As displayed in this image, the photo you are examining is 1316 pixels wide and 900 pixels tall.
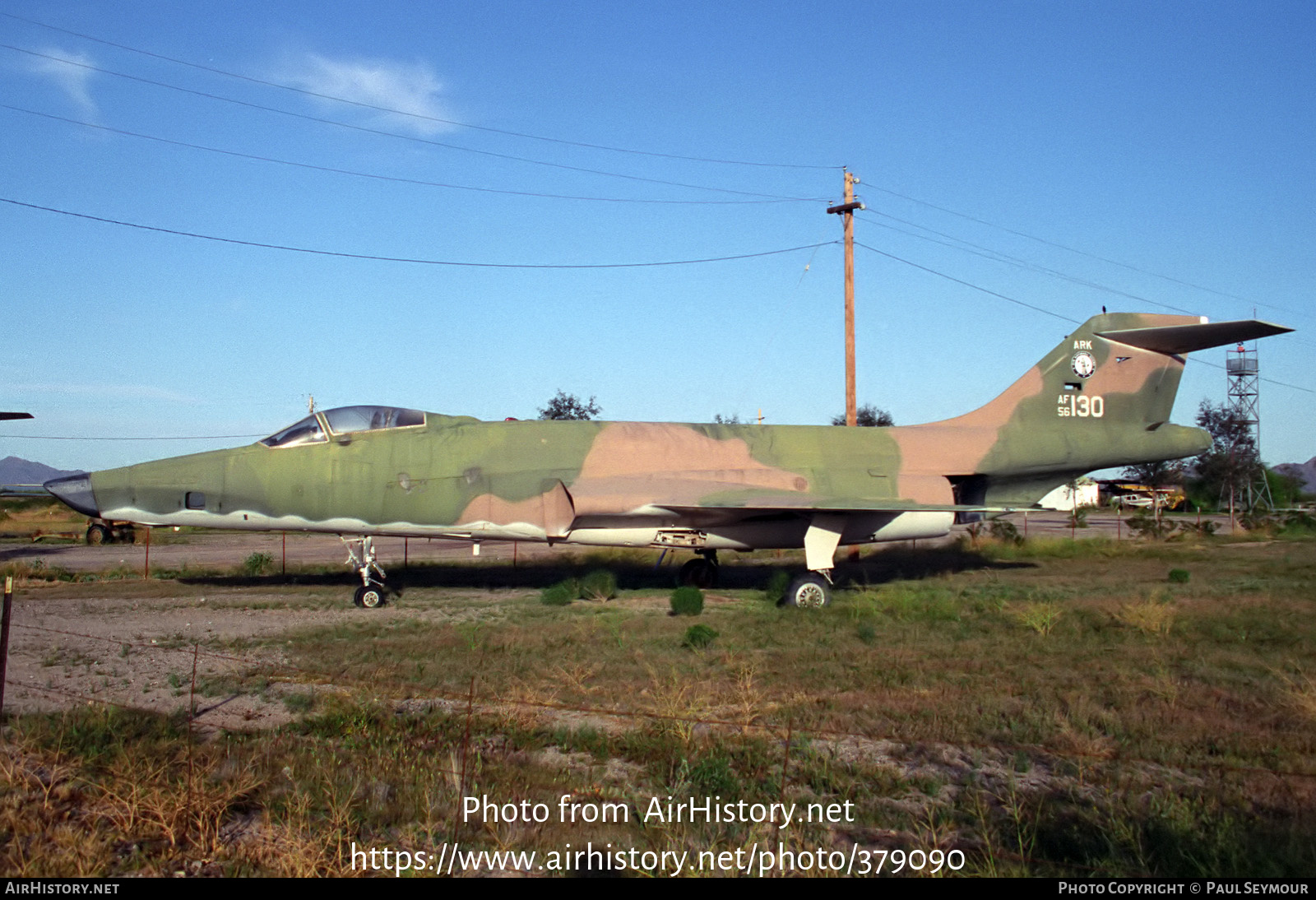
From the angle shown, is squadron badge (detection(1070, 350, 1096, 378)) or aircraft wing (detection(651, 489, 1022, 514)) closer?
aircraft wing (detection(651, 489, 1022, 514))

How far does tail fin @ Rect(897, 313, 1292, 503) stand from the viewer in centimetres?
1803

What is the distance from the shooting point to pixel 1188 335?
1766 centimetres

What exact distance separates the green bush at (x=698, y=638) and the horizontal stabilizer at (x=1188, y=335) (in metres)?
11.7

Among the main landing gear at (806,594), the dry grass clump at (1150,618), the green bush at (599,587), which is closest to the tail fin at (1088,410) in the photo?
the main landing gear at (806,594)

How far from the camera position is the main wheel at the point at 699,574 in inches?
730

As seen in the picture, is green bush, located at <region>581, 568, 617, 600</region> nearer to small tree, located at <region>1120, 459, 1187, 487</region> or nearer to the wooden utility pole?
the wooden utility pole

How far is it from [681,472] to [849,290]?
905cm

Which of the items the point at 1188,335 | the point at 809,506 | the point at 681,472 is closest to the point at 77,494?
the point at 681,472

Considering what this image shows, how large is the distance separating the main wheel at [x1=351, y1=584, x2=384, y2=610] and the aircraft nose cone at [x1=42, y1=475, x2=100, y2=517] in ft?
13.8

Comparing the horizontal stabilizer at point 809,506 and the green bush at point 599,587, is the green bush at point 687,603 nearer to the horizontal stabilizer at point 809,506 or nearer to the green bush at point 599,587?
the horizontal stabilizer at point 809,506

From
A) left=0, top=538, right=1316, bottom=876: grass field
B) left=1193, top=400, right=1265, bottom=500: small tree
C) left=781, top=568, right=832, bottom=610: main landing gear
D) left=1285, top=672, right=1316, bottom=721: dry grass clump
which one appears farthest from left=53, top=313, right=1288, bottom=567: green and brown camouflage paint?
left=1193, top=400, right=1265, bottom=500: small tree

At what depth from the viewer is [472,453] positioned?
15.3 m

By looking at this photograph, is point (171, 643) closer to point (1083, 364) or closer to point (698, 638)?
point (698, 638)

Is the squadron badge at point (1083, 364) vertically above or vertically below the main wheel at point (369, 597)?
above
